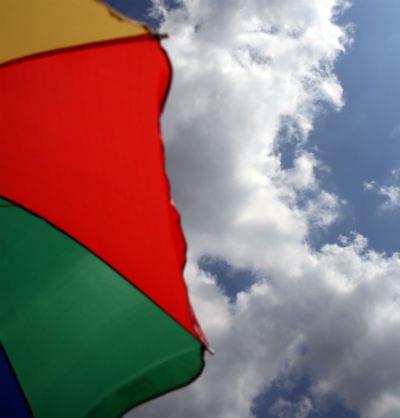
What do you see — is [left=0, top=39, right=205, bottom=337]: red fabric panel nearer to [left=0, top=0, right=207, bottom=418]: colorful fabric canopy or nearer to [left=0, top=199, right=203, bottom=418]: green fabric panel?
[left=0, top=0, right=207, bottom=418]: colorful fabric canopy

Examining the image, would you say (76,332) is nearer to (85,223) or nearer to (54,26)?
(85,223)

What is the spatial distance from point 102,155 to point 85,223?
0.53 meters

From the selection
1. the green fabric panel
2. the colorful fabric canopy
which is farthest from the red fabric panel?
the green fabric panel

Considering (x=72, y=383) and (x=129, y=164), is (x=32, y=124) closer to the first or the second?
(x=129, y=164)

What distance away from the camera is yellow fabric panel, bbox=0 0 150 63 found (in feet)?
7.53

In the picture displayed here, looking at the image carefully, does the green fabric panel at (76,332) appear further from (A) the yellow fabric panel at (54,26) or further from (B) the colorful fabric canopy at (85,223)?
(A) the yellow fabric panel at (54,26)

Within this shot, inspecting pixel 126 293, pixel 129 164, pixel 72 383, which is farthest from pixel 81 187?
pixel 72 383

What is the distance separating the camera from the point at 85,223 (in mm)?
2910

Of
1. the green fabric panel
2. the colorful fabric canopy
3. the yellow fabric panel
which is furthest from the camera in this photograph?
the green fabric panel

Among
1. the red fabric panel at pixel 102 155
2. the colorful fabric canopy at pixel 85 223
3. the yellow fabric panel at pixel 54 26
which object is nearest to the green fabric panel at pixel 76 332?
the colorful fabric canopy at pixel 85 223

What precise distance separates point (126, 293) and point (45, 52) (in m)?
1.61

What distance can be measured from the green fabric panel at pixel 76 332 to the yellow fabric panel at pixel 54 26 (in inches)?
45.9

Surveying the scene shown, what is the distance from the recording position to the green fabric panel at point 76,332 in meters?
2.93

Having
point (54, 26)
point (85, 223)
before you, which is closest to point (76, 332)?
point (85, 223)
